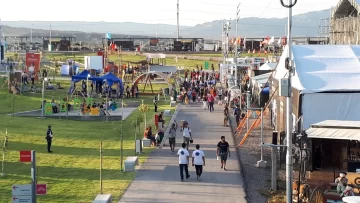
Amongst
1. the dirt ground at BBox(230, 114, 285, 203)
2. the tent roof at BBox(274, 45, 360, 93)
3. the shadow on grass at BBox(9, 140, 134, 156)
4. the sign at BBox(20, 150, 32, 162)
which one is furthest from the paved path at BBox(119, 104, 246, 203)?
the tent roof at BBox(274, 45, 360, 93)

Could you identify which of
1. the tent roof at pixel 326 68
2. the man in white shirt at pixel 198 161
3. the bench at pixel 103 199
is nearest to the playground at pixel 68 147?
the bench at pixel 103 199

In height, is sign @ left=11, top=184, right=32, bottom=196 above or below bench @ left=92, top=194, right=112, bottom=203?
above

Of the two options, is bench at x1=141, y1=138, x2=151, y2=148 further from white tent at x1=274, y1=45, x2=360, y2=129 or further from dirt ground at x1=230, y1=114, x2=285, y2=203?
white tent at x1=274, y1=45, x2=360, y2=129

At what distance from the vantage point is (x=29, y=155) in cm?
1546

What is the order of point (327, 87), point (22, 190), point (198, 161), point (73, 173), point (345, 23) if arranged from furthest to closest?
point (345, 23) → point (327, 87) → point (73, 173) → point (198, 161) → point (22, 190)

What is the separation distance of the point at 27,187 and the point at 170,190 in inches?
233

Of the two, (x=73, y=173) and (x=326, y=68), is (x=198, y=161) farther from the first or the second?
(x=326, y=68)

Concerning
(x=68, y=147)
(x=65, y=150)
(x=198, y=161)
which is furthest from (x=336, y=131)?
(x=68, y=147)

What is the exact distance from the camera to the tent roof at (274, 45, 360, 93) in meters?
24.4

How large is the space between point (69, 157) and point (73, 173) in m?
3.14

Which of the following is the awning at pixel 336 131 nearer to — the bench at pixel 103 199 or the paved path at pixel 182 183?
the paved path at pixel 182 183

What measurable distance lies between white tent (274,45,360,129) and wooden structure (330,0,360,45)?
2019 cm

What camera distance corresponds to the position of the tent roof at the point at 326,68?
80.2 ft

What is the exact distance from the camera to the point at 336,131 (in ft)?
62.4
